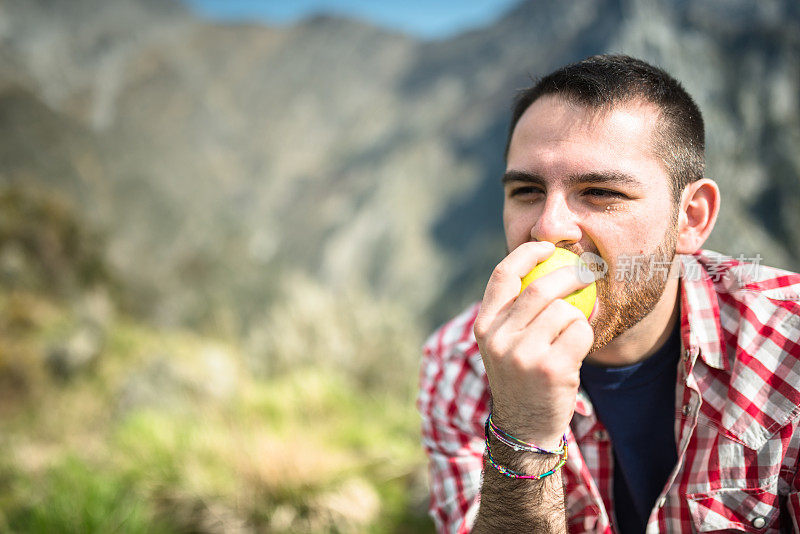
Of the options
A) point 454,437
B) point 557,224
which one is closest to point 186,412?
point 454,437

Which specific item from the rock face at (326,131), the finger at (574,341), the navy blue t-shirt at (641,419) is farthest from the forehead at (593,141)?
the rock face at (326,131)

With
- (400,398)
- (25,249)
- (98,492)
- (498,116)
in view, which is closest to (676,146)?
(98,492)

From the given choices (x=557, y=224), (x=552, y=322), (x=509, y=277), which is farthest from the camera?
(x=557, y=224)

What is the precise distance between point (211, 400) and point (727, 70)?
32.1 ft

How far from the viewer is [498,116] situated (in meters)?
19.4

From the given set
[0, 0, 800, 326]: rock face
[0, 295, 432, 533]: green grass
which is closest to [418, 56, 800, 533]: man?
[0, 295, 432, 533]: green grass

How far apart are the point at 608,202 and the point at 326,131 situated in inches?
1020

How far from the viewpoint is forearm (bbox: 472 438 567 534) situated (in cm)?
134

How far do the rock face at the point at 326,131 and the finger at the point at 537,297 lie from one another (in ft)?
23.3

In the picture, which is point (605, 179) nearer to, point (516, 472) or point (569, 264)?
point (569, 264)

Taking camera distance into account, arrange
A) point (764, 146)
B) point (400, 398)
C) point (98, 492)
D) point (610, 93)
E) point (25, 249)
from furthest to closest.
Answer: point (25, 249)
point (764, 146)
point (400, 398)
point (98, 492)
point (610, 93)

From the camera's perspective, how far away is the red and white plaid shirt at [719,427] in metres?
1.48

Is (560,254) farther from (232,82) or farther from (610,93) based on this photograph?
(232,82)

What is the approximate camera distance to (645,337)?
67.5 inches
